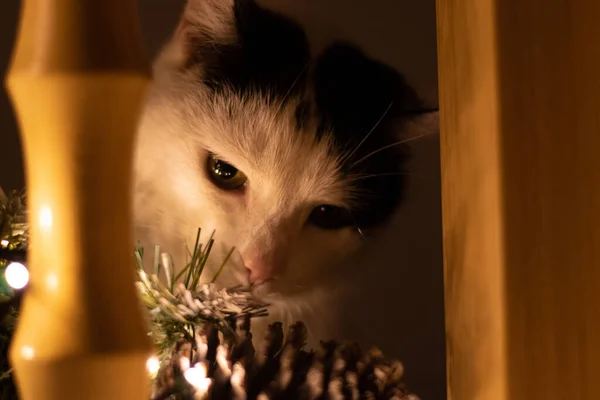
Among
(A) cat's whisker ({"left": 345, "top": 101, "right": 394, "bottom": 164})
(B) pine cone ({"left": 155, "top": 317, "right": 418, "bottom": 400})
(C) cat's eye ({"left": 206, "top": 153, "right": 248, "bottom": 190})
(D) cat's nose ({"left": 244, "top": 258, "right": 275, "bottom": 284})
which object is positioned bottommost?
(B) pine cone ({"left": 155, "top": 317, "right": 418, "bottom": 400})

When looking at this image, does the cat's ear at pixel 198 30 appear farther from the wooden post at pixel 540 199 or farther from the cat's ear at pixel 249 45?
the wooden post at pixel 540 199

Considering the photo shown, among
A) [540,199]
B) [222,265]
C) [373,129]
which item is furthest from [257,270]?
[540,199]

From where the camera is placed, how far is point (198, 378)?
39 cm

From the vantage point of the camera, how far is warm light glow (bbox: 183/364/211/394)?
0.38 meters

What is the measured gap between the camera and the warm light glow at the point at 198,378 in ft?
1.26

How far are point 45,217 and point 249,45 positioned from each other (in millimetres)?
308

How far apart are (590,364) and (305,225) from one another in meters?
0.25

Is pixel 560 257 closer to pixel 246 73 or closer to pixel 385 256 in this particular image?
pixel 385 256

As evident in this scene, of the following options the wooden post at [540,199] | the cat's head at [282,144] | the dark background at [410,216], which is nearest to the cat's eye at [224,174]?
the cat's head at [282,144]

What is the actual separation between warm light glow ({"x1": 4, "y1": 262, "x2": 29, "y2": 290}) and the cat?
0.45 ft

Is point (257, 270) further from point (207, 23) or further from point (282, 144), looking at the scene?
point (207, 23)

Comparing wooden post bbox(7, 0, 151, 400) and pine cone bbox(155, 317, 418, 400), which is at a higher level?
wooden post bbox(7, 0, 151, 400)

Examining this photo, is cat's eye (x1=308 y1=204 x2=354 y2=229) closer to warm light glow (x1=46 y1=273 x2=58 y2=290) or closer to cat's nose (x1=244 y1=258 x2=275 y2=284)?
cat's nose (x1=244 y1=258 x2=275 y2=284)

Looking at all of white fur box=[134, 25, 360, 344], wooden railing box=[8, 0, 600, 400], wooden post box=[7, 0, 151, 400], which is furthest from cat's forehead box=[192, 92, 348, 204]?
wooden post box=[7, 0, 151, 400]
